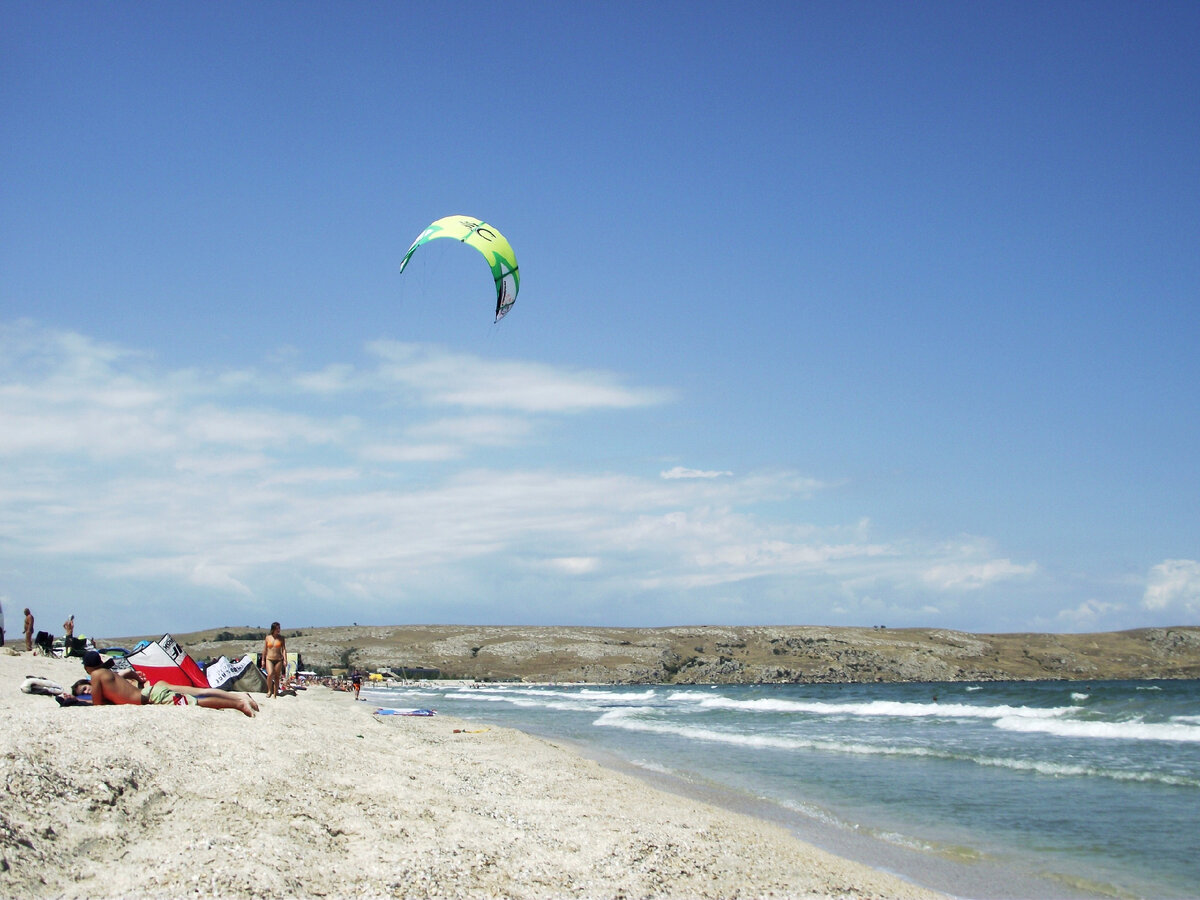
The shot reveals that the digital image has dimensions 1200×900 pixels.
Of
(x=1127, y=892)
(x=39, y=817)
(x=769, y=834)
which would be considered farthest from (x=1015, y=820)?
(x=39, y=817)

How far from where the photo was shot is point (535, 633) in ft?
343

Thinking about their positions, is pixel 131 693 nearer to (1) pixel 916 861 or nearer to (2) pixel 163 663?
(2) pixel 163 663

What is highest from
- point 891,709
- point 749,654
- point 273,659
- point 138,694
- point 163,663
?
point 138,694

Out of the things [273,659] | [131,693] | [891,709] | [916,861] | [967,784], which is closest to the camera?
[916,861]

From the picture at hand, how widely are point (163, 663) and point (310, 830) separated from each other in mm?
10832

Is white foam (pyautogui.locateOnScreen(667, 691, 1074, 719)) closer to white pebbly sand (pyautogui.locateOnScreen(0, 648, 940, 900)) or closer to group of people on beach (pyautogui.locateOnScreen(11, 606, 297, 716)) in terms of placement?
white pebbly sand (pyautogui.locateOnScreen(0, 648, 940, 900))

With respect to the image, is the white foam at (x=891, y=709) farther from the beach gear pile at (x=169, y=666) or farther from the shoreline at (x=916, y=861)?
the beach gear pile at (x=169, y=666)

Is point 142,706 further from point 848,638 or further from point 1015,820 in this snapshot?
point 848,638

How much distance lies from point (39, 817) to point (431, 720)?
70.6 feet

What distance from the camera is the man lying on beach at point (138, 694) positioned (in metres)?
10.6

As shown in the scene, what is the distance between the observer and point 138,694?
36.6 feet

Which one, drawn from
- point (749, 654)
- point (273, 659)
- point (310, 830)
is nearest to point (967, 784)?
point (310, 830)

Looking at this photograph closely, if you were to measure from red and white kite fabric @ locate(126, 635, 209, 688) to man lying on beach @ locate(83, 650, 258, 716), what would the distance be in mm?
1613

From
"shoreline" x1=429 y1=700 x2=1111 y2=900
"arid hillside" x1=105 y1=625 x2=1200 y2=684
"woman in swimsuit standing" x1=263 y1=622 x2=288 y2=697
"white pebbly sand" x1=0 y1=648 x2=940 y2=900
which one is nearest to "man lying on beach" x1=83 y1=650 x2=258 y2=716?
"white pebbly sand" x1=0 y1=648 x2=940 y2=900
